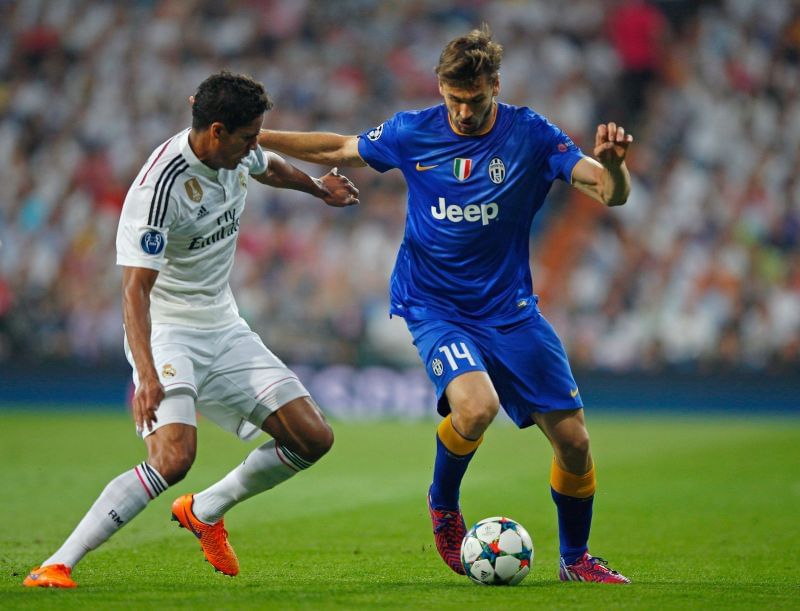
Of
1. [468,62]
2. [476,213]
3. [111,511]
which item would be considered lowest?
[111,511]

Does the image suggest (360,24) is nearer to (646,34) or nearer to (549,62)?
(549,62)

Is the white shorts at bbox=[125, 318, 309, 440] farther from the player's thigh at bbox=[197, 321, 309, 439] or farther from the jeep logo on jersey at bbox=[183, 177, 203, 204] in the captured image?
the jeep logo on jersey at bbox=[183, 177, 203, 204]

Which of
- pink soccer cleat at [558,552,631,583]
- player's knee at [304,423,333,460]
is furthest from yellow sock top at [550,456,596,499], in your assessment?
player's knee at [304,423,333,460]

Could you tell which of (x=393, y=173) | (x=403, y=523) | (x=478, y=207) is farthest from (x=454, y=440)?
(x=393, y=173)

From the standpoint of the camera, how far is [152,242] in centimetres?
586

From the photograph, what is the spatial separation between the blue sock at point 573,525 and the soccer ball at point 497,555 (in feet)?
1.34

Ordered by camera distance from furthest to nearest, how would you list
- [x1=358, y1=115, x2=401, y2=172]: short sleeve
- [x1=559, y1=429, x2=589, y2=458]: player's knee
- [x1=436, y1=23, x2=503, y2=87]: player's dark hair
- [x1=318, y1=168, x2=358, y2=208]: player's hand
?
[x1=318, y1=168, x2=358, y2=208]: player's hand
[x1=358, y1=115, x2=401, y2=172]: short sleeve
[x1=559, y1=429, x2=589, y2=458]: player's knee
[x1=436, y1=23, x2=503, y2=87]: player's dark hair

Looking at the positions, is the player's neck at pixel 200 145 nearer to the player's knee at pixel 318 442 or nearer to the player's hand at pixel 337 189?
the player's hand at pixel 337 189

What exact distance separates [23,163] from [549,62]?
9329 millimetres

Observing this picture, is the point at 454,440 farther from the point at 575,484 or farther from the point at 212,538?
the point at 212,538

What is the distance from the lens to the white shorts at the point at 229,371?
20.6 ft

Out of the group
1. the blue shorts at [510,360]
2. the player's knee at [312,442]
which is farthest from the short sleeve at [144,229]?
the blue shorts at [510,360]

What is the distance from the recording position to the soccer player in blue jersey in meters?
6.34

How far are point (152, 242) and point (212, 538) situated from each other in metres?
1.73
